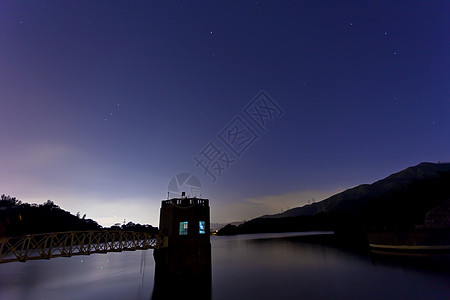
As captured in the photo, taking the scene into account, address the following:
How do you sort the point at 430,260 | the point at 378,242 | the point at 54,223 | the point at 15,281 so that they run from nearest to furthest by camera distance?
1. the point at 15,281
2. the point at 430,260
3. the point at 378,242
4. the point at 54,223

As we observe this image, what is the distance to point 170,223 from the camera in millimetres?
27875

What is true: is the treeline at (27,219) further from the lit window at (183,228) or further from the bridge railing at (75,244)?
the lit window at (183,228)

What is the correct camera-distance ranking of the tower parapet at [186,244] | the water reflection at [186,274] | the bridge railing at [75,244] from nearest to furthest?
the bridge railing at [75,244], the water reflection at [186,274], the tower parapet at [186,244]

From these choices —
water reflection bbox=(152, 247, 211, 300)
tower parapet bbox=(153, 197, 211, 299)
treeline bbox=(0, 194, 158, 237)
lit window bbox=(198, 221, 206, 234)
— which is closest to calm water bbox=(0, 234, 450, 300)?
water reflection bbox=(152, 247, 211, 300)

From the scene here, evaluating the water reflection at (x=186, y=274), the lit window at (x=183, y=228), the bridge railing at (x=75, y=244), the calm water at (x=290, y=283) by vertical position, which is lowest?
the calm water at (x=290, y=283)

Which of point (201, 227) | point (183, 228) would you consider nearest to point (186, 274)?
point (183, 228)

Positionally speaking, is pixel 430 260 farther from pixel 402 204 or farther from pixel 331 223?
pixel 331 223

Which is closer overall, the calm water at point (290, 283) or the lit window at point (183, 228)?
the calm water at point (290, 283)

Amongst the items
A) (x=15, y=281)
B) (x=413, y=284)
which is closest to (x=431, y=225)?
(x=413, y=284)

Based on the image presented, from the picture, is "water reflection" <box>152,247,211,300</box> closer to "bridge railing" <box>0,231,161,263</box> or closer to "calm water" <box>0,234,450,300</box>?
"calm water" <box>0,234,450,300</box>

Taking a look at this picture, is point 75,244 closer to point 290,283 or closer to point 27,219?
point 290,283

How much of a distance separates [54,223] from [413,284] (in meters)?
126

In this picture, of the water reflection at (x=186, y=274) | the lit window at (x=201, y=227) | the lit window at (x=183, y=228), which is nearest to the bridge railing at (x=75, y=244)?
the lit window at (x=183, y=228)

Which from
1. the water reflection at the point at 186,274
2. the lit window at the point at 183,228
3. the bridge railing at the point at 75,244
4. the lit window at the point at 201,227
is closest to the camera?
the bridge railing at the point at 75,244
